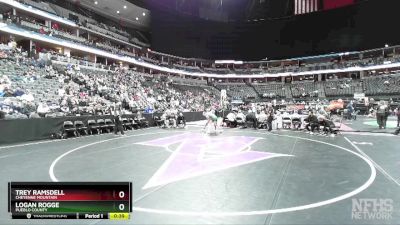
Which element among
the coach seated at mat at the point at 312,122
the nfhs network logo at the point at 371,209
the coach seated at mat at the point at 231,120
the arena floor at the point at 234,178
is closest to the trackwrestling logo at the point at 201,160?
the arena floor at the point at 234,178

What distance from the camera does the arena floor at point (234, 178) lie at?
4.52 m

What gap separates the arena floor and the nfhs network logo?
0.02m

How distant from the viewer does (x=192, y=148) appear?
11688mm

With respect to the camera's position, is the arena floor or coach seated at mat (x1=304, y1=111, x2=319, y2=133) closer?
the arena floor

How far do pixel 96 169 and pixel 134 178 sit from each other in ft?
4.97

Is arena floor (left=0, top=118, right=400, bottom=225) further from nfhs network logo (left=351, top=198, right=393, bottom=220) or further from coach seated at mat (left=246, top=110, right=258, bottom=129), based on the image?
coach seated at mat (left=246, top=110, right=258, bottom=129)

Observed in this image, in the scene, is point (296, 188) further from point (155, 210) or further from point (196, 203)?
point (155, 210)
